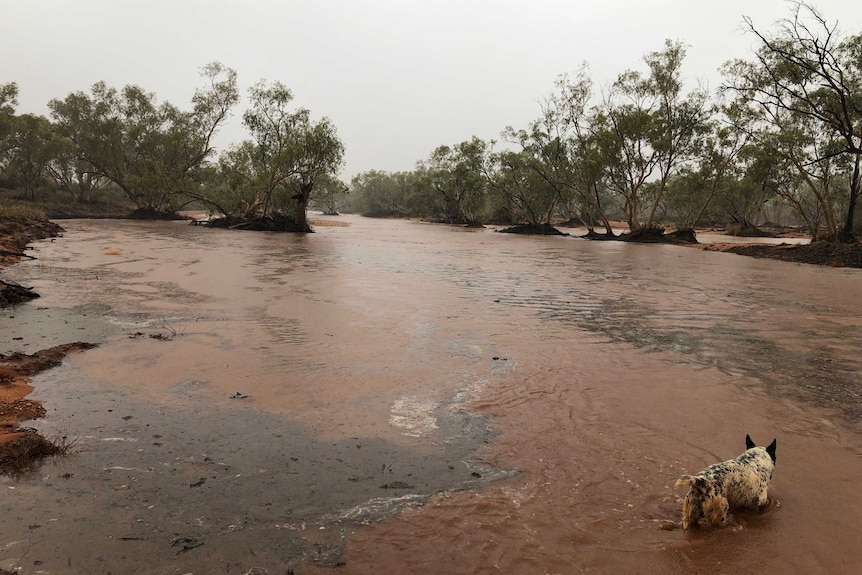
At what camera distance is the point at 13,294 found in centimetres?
886

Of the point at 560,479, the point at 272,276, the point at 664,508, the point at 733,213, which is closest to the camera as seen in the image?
the point at 664,508

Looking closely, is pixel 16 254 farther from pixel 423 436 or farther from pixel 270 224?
pixel 270 224

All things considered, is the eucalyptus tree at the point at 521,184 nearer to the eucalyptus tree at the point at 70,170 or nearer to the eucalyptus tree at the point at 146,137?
the eucalyptus tree at the point at 146,137

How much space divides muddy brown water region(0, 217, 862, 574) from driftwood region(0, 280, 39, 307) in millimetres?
251

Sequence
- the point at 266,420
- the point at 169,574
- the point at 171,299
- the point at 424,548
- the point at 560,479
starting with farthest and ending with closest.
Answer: the point at 171,299
the point at 266,420
the point at 560,479
the point at 424,548
the point at 169,574

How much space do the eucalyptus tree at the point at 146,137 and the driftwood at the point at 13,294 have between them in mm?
37352

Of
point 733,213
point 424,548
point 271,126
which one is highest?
point 271,126

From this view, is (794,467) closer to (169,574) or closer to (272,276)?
(169,574)

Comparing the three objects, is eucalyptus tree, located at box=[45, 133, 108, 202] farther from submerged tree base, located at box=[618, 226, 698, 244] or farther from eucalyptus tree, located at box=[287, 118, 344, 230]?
submerged tree base, located at box=[618, 226, 698, 244]

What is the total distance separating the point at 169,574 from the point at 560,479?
102 inches

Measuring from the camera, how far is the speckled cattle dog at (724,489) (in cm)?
303

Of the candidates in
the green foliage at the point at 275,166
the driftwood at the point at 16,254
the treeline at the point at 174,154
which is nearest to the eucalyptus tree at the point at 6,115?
the treeline at the point at 174,154

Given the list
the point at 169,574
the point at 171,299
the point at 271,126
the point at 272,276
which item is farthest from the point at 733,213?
the point at 169,574

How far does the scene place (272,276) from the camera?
1405 cm
